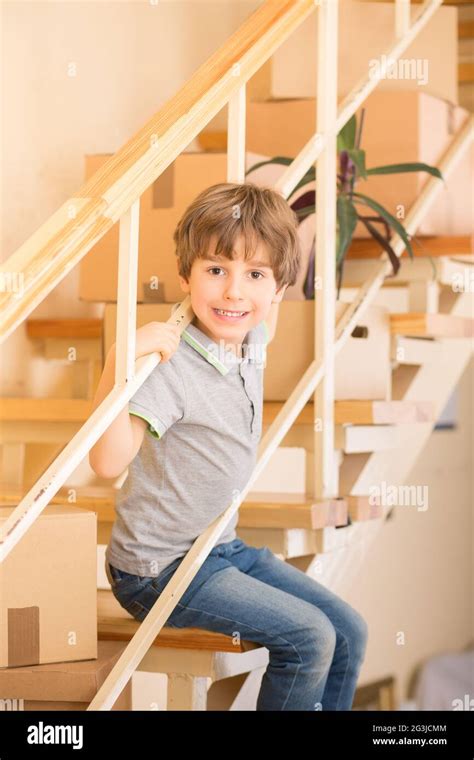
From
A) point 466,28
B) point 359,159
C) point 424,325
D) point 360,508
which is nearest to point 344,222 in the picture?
point 359,159

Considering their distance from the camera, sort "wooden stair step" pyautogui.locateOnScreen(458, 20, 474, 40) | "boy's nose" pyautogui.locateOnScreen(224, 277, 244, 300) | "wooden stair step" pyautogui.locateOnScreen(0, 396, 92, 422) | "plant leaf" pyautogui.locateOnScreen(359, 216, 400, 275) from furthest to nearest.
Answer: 1. "wooden stair step" pyautogui.locateOnScreen(458, 20, 474, 40)
2. "plant leaf" pyautogui.locateOnScreen(359, 216, 400, 275)
3. "wooden stair step" pyautogui.locateOnScreen(0, 396, 92, 422)
4. "boy's nose" pyautogui.locateOnScreen(224, 277, 244, 300)

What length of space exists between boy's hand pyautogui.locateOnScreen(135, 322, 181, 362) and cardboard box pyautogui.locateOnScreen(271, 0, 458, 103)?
1.54 m

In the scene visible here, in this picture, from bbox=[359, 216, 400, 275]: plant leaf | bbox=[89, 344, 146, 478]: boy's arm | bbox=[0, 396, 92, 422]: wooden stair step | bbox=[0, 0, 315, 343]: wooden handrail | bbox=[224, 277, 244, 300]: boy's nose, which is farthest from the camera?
bbox=[359, 216, 400, 275]: plant leaf

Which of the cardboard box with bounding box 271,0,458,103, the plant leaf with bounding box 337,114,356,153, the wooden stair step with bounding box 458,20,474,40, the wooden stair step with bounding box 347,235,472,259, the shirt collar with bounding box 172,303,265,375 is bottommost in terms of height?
the shirt collar with bounding box 172,303,265,375

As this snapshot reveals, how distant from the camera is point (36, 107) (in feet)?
9.57

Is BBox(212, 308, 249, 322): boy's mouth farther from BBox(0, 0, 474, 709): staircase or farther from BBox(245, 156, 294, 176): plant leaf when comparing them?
BBox(245, 156, 294, 176): plant leaf

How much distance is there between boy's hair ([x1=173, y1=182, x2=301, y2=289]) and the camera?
5.48 feet

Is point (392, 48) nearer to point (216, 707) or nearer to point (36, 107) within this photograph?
point (36, 107)

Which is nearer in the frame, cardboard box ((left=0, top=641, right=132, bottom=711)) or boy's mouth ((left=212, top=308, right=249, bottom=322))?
cardboard box ((left=0, top=641, right=132, bottom=711))

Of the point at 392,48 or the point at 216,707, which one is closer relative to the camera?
the point at 216,707

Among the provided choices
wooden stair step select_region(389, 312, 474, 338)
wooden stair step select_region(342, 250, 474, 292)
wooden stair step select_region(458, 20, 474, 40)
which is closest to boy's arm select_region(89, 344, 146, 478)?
wooden stair step select_region(389, 312, 474, 338)

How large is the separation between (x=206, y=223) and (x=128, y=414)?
326mm

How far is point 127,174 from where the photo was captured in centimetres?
147

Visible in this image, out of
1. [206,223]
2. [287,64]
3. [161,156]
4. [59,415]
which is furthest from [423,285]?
[161,156]
